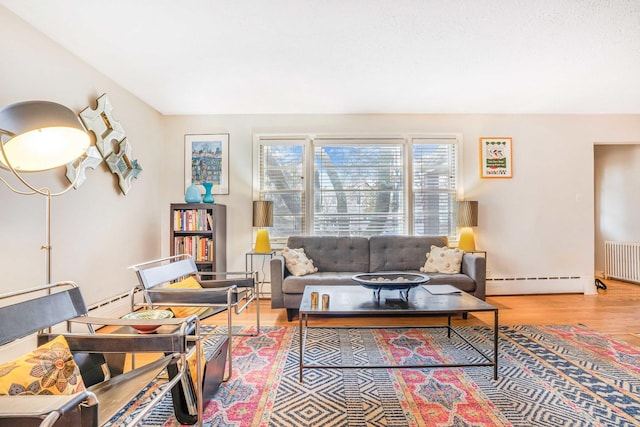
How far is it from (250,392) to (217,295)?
A: 106 cm

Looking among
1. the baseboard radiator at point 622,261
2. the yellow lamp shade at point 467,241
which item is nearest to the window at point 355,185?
the yellow lamp shade at point 467,241

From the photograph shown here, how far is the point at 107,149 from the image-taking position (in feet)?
10.3

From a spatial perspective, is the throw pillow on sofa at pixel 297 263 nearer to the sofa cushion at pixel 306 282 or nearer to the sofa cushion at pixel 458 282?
the sofa cushion at pixel 306 282

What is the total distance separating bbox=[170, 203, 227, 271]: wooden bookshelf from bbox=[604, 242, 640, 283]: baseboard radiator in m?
6.07

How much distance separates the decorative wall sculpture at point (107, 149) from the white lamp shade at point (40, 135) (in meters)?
1.02

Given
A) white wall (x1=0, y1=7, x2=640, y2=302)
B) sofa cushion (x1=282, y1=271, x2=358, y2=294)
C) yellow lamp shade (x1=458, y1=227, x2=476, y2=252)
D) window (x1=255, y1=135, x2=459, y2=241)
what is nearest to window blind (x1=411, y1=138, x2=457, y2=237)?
window (x1=255, y1=135, x2=459, y2=241)

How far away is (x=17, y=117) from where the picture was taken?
143 cm

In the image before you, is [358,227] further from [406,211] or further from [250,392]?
[250,392]

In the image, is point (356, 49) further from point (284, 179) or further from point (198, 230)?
point (198, 230)

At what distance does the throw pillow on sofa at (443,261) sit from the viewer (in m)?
3.49

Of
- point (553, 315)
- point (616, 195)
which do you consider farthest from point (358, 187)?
point (616, 195)

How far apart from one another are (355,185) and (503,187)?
200 cm

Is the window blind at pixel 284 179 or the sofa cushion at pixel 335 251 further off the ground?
the window blind at pixel 284 179

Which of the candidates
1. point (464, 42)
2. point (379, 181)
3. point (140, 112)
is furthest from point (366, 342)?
point (140, 112)
